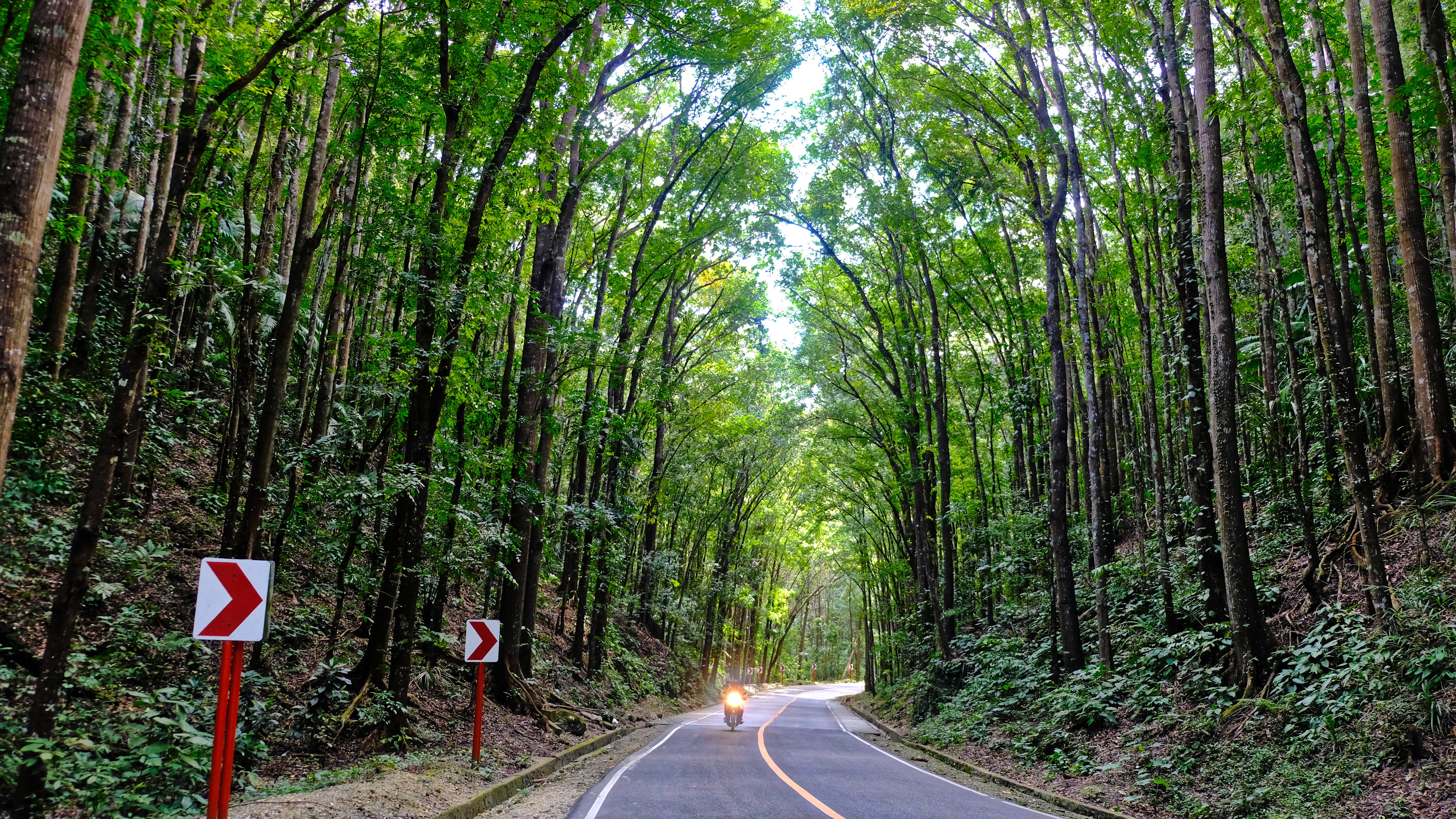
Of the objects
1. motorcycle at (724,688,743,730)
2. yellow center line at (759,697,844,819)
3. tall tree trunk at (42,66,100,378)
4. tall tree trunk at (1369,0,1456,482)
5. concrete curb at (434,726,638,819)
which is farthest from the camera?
motorcycle at (724,688,743,730)

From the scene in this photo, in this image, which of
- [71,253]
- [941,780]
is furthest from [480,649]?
[941,780]

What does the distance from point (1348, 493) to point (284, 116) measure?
1591cm

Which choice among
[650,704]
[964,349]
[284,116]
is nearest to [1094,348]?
[964,349]

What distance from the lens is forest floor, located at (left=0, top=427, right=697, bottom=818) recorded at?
6309mm

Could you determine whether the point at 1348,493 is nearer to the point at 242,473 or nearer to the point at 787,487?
the point at 242,473

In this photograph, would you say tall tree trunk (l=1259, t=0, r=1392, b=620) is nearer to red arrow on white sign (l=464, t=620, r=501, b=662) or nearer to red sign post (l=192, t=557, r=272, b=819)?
red arrow on white sign (l=464, t=620, r=501, b=662)

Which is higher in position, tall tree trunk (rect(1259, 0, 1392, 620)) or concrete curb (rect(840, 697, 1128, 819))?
tall tree trunk (rect(1259, 0, 1392, 620))

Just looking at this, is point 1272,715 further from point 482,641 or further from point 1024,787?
point 482,641

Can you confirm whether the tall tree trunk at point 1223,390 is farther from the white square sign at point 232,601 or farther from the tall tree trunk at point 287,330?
the tall tree trunk at point 287,330

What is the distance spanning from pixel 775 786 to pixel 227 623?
676cm

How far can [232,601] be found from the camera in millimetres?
4688

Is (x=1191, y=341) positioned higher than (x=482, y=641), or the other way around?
(x=1191, y=341)

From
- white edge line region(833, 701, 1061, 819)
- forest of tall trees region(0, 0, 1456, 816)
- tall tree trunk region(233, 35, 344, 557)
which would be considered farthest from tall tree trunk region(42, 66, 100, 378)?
white edge line region(833, 701, 1061, 819)

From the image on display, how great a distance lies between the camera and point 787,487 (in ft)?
123
